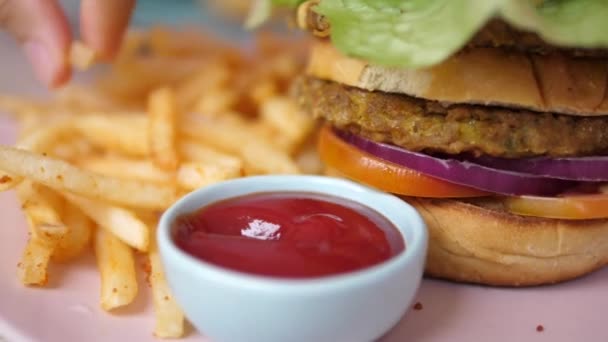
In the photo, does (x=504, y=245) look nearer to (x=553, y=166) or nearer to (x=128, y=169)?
(x=553, y=166)

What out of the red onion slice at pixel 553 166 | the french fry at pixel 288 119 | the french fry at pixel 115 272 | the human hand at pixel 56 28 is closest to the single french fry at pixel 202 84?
the french fry at pixel 288 119

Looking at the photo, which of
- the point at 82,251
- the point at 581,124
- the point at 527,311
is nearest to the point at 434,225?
the point at 527,311

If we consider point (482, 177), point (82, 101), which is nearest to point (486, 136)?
point (482, 177)

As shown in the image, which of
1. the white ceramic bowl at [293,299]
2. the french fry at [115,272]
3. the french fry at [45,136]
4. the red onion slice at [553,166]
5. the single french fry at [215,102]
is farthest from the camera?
the single french fry at [215,102]

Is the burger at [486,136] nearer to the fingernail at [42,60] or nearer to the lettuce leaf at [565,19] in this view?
the lettuce leaf at [565,19]

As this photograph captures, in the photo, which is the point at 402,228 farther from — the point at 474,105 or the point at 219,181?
the point at 219,181

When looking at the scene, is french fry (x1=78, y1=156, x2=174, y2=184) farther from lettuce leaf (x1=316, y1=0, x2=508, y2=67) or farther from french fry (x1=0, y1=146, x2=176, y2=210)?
lettuce leaf (x1=316, y1=0, x2=508, y2=67)


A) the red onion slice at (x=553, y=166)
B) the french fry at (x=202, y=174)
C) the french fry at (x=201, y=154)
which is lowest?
the french fry at (x=201, y=154)
